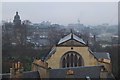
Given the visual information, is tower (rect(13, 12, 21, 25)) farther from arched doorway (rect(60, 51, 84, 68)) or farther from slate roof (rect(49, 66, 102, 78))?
slate roof (rect(49, 66, 102, 78))

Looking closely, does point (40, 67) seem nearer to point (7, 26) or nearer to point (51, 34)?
point (7, 26)

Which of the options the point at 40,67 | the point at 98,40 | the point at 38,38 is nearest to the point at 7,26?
the point at 38,38

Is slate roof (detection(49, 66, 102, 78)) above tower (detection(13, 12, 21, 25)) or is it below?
below

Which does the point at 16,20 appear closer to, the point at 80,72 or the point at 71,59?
the point at 71,59

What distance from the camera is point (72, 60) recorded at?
12523 mm

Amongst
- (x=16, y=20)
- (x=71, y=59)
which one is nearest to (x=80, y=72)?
(x=71, y=59)

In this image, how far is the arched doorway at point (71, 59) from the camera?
1245 centimetres

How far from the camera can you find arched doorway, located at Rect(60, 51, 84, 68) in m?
12.5

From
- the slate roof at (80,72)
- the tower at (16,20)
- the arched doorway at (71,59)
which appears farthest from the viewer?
the tower at (16,20)

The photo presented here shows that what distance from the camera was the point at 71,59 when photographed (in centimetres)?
1259

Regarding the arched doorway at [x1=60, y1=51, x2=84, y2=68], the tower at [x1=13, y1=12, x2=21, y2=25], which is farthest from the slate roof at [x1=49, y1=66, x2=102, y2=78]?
the tower at [x1=13, y1=12, x2=21, y2=25]

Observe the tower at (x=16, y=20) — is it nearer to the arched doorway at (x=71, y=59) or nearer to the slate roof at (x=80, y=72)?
the arched doorway at (x=71, y=59)

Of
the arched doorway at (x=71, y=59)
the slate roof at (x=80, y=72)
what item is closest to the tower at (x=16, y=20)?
the arched doorway at (x=71, y=59)

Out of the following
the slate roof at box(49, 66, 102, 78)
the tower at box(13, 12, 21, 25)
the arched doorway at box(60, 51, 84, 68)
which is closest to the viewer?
the slate roof at box(49, 66, 102, 78)
